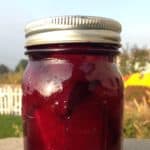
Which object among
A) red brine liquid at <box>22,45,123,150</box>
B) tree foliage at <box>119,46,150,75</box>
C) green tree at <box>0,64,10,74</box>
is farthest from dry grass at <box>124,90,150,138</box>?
green tree at <box>0,64,10,74</box>

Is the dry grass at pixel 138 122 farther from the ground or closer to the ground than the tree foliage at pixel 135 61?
closer to the ground

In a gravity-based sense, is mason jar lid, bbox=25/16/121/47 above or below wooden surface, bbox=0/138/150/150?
above

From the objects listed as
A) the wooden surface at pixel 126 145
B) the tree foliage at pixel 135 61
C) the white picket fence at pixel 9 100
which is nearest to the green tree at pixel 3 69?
the white picket fence at pixel 9 100

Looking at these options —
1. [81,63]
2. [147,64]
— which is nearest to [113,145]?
[81,63]

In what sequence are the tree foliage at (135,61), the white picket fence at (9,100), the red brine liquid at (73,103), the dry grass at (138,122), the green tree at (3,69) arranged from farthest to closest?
the green tree at (3,69) < the white picket fence at (9,100) < the tree foliage at (135,61) < the dry grass at (138,122) < the red brine liquid at (73,103)

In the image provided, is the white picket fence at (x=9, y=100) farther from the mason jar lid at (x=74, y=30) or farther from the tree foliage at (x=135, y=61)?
the mason jar lid at (x=74, y=30)

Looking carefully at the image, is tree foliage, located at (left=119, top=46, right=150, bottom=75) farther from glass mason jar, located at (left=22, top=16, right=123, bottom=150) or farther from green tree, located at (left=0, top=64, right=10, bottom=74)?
green tree, located at (left=0, top=64, right=10, bottom=74)
